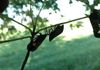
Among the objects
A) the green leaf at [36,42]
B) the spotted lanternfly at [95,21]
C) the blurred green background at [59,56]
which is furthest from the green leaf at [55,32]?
the blurred green background at [59,56]

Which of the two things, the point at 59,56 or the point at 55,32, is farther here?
the point at 59,56

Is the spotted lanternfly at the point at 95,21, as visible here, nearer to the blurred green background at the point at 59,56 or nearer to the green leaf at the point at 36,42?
the green leaf at the point at 36,42

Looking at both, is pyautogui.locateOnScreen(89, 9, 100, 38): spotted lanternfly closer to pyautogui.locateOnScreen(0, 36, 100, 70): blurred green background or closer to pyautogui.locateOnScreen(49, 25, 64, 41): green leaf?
pyautogui.locateOnScreen(49, 25, 64, 41): green leaf

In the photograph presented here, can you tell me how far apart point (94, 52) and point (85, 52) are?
0.21 meters

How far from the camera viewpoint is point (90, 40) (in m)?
7.36

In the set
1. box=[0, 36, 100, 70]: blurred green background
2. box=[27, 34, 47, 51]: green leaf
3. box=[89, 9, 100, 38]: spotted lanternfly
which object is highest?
box=[89, 9, 100, 38]: spotted lanternfly

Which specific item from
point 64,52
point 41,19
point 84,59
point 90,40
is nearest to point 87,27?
point 90,40

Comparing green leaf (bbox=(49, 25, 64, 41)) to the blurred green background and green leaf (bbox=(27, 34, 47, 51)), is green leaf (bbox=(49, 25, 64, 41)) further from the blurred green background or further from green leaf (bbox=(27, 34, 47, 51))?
the blurred green background

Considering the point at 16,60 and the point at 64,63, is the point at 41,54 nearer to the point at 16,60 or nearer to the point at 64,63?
the point at 16,60

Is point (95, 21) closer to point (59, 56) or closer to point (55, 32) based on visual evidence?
point (55, 32)

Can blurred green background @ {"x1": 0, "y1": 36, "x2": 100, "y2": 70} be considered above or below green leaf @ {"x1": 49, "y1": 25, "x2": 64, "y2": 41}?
below

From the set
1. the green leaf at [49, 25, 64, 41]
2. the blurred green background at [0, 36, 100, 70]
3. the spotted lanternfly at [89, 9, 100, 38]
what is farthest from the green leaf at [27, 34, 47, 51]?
the blurred green background at [0, 36, 100, 70]

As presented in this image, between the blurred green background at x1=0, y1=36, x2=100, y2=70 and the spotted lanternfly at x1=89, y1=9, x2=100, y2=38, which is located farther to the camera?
the blurred green background at x1=0, y1=36, x2=100, y2=70

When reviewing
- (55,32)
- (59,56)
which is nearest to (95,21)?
(55,32)
